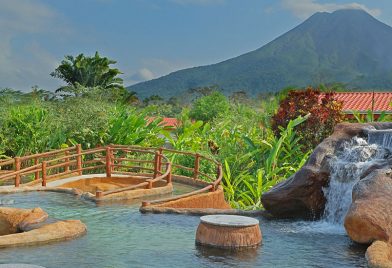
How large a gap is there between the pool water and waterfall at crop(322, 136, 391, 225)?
455 mm

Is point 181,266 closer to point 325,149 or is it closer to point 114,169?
point 325,149

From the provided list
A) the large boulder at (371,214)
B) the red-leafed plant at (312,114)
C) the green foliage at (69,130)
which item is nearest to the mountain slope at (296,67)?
the green foliage at (69,130)

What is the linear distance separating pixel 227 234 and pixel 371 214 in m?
1.98

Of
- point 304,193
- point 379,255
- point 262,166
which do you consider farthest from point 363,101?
point 379,255

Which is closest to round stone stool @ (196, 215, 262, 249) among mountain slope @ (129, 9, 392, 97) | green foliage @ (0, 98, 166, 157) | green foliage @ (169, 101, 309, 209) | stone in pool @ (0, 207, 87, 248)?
stone in pool @ (0, 207, 87, 248)

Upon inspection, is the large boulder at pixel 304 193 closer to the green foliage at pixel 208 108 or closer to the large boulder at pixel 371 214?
the large boulder at pixel 371 214

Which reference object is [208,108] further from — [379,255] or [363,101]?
[379,255]

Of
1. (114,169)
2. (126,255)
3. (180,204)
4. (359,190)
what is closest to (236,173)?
(114,169)

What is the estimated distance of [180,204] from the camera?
38.4 ft

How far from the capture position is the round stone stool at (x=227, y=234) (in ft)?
26.9

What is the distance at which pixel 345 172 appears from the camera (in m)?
10.6

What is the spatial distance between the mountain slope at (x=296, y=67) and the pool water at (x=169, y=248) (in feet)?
344

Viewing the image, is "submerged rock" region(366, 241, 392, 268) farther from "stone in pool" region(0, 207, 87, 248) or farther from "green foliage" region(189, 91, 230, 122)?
"green foliage" region(189, 91, 230, 122)

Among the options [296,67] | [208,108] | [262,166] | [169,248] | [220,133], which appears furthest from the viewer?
[296,67]
